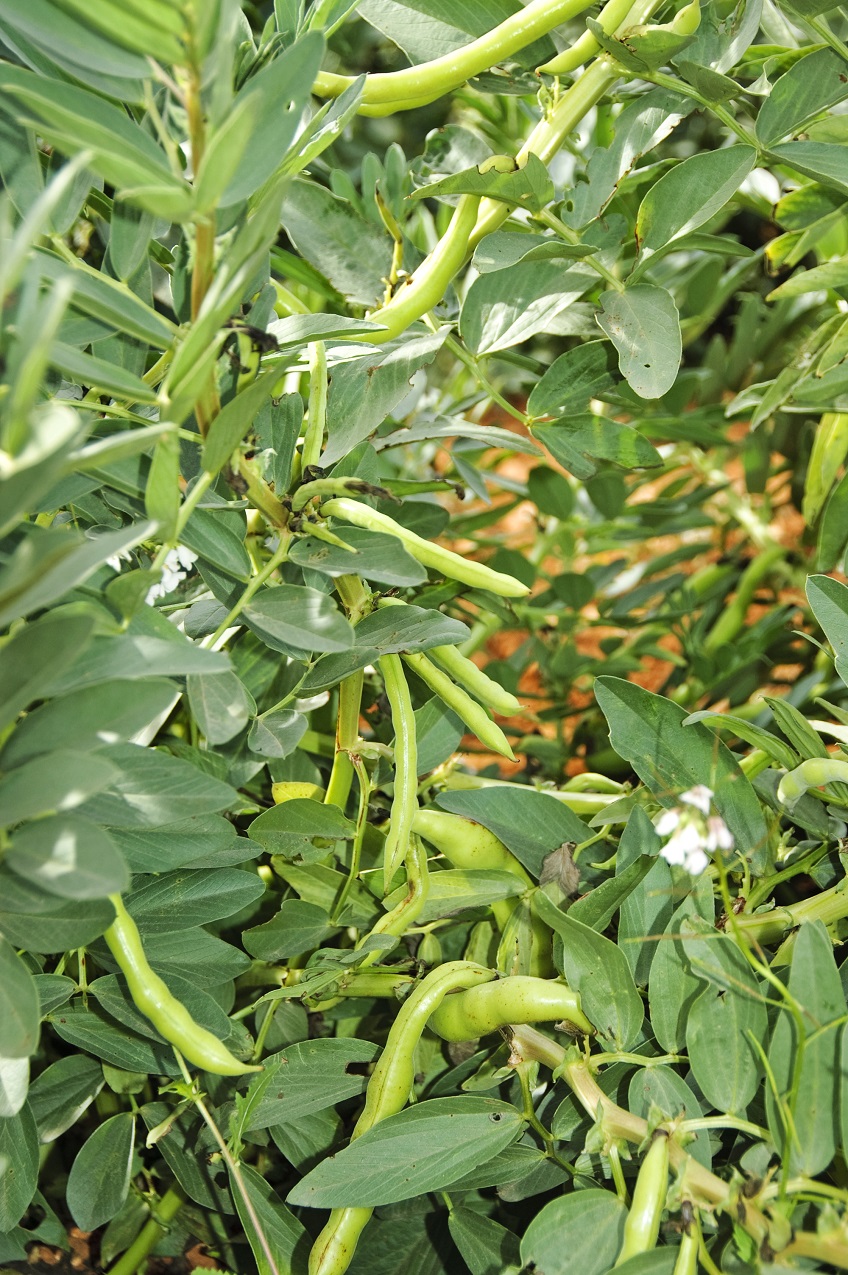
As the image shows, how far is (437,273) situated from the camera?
13.5 inches

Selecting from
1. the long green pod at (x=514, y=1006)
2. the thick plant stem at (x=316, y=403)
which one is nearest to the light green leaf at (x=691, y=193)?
the thick plant stem at (x=316, y=403)

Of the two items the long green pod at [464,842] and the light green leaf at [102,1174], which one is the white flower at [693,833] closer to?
the long green pod at [464,842]

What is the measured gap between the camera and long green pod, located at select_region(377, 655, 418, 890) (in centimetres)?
31

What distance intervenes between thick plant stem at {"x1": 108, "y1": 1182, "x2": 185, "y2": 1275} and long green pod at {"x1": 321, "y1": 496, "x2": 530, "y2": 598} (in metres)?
0.24

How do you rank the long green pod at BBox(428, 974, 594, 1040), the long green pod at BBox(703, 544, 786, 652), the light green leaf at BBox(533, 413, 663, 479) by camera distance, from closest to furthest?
the long green pod at BBox(428, 974, 594, 1040)
the light green leaf at BBox(533, 413, 663, 479)
the long green pod at BBox(703, 544, 786, 652)

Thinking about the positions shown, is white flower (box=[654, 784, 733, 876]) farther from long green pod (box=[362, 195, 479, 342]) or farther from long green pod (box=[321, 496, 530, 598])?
long green pod (box=[362, 195, 479, 342])

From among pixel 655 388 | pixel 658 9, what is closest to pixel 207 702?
pixel 655 388

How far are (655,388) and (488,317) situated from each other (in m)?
0.07

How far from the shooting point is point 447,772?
0.37 m

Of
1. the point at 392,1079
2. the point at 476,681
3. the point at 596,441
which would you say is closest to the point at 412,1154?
the point at 392,1079

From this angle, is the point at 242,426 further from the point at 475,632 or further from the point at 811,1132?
the point at 475,632

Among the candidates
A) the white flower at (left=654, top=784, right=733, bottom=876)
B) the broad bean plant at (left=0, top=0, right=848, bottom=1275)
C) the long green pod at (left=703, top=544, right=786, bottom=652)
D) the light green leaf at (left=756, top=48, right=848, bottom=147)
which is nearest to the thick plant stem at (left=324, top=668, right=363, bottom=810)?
the broad bean plant at (left=0, top=0, right=848, bottom=1275)

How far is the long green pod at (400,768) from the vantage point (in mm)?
306

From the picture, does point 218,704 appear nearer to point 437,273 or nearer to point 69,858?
point 69,858
